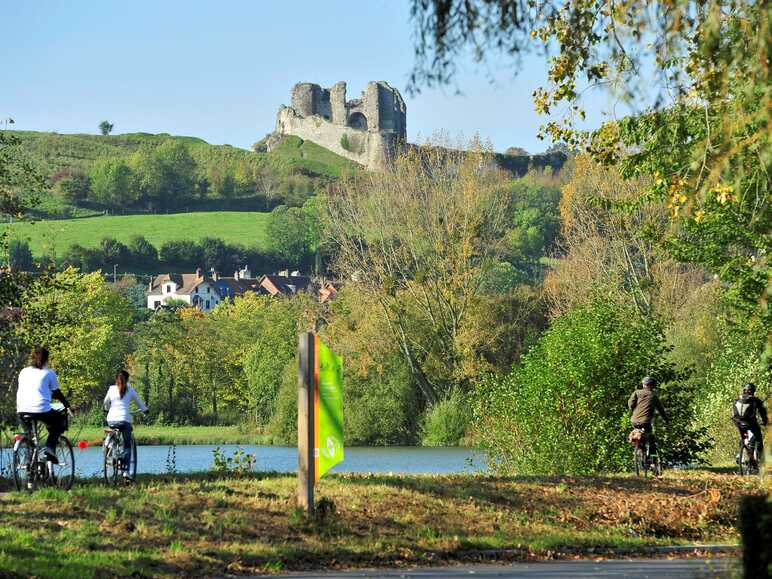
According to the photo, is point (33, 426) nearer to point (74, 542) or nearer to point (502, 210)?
point (74, 542)

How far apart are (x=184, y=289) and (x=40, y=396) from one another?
159 m

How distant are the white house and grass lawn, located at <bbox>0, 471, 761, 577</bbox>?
146 metres

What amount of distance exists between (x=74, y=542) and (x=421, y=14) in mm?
7108

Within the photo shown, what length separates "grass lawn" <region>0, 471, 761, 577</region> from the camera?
1384cm

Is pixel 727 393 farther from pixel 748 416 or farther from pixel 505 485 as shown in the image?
pixel 505 485

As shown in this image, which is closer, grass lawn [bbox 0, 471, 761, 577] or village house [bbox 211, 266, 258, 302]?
grass lawn [bbox 0, 471, 761, 577]

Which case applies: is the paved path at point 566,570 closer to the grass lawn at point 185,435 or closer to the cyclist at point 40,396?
the cyclist at point 40,396

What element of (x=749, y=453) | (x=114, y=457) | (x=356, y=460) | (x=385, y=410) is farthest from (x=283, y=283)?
(x=114, y=457)

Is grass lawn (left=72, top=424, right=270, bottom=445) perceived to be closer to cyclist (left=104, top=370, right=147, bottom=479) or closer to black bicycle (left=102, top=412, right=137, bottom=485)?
cyclist (left=104, top=370, right=147, bottom=479)

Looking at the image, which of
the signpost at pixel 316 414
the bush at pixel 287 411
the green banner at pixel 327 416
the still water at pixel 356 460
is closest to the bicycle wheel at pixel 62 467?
the signpost at pixel 316 414

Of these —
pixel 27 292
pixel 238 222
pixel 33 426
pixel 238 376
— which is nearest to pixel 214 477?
pixel 33 426

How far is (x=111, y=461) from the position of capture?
17969 mm

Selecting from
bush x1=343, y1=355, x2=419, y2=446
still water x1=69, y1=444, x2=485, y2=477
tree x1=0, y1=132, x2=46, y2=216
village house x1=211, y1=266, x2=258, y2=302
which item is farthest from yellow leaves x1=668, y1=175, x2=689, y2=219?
village house x1=211, y1=266, x2=258, y2=302

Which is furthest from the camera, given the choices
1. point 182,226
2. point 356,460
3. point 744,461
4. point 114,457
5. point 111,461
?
point 182,226
